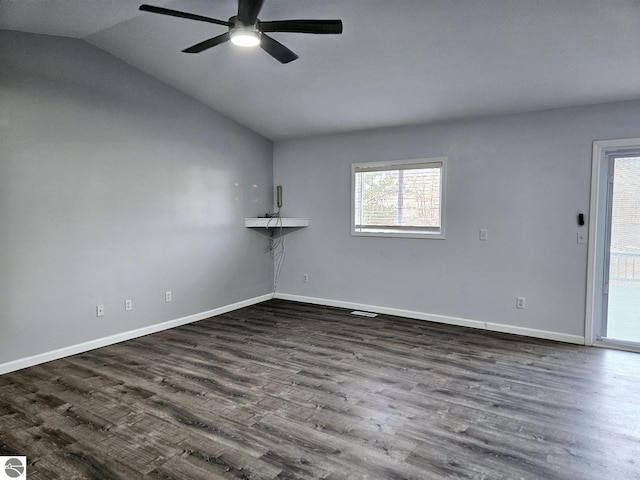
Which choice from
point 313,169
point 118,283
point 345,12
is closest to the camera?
point 345,12

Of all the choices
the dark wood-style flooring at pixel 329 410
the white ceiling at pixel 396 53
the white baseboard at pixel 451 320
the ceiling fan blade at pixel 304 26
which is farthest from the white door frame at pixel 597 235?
the ceiling fan blade at pixel 304 26

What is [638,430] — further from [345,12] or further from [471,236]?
[345,12]

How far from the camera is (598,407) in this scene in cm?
278

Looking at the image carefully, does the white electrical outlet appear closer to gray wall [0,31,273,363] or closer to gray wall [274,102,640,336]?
gray wall [274,102,640,336]

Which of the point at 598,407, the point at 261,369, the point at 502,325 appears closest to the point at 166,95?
the point at 261,369

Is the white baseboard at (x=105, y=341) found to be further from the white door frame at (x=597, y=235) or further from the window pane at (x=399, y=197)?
the white door frame at (x=597, y=235)

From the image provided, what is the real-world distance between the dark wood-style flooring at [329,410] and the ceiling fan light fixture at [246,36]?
2.47 metres

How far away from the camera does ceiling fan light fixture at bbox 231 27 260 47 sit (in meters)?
2.59

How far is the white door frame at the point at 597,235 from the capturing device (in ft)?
12.9

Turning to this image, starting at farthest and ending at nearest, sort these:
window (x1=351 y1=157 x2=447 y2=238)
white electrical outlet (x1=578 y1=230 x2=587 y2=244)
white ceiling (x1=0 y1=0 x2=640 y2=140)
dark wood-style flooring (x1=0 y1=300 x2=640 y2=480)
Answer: window (x1=351 y1=157 x2=447 y2=238)
white electrical outlet (x1=578 y1=230 x2=587 y2=244)
white ceiling (x1=0 y1=0 x2=640 y2=140)
dark wood-style flooring (x1=0 y1=300 x2=640 y2=480)

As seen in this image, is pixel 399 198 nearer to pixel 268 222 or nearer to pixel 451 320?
pixel 451 320

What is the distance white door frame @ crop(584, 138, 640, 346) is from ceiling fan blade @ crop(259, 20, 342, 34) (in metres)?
Result: 2.99

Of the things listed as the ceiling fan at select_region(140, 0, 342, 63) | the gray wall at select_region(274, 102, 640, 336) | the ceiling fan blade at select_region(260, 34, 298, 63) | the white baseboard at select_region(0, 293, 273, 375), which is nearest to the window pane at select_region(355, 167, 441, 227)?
the gray wall at select_region(274, 102, 640, 336)

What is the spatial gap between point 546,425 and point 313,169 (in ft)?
13.8
